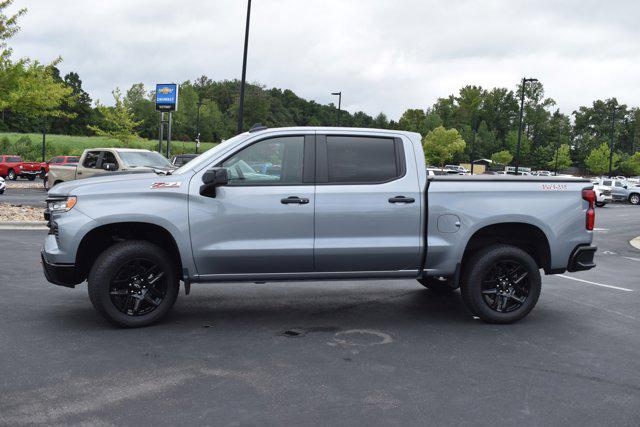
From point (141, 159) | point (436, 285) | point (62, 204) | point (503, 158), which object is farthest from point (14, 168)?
point (503, 158)

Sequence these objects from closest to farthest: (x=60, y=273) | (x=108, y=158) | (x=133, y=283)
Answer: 1. (x=60, y=273)
2. (x=133, y=283)
3. (x=108, y=158)

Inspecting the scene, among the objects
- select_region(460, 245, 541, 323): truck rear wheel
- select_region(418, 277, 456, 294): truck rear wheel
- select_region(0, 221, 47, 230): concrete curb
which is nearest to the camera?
select_region(460, 245, 541, 323): truck rear wheel

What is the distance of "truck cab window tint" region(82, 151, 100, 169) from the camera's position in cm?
1899

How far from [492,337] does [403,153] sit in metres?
2.01

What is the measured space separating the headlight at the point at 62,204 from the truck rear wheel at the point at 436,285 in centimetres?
430

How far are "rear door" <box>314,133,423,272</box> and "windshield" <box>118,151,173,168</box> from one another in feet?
40.2

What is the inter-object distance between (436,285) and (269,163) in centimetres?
307

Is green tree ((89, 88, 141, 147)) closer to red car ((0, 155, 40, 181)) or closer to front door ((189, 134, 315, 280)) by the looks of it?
red car ((0, 155, 40, 181))

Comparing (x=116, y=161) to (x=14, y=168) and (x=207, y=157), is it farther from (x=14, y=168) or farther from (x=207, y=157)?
(x=14, y=168)

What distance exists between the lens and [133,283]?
6074 mm

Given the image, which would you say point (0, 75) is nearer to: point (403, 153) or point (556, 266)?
point (403, 153)

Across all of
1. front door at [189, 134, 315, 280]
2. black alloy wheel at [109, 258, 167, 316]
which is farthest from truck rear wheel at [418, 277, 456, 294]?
black alloy wheel at [109, 258, 167, 316]

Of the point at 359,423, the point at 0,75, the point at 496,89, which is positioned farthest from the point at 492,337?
the point at 496,89

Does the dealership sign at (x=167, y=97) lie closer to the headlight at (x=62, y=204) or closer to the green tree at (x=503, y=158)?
the headlight at (x=62, y=204)
